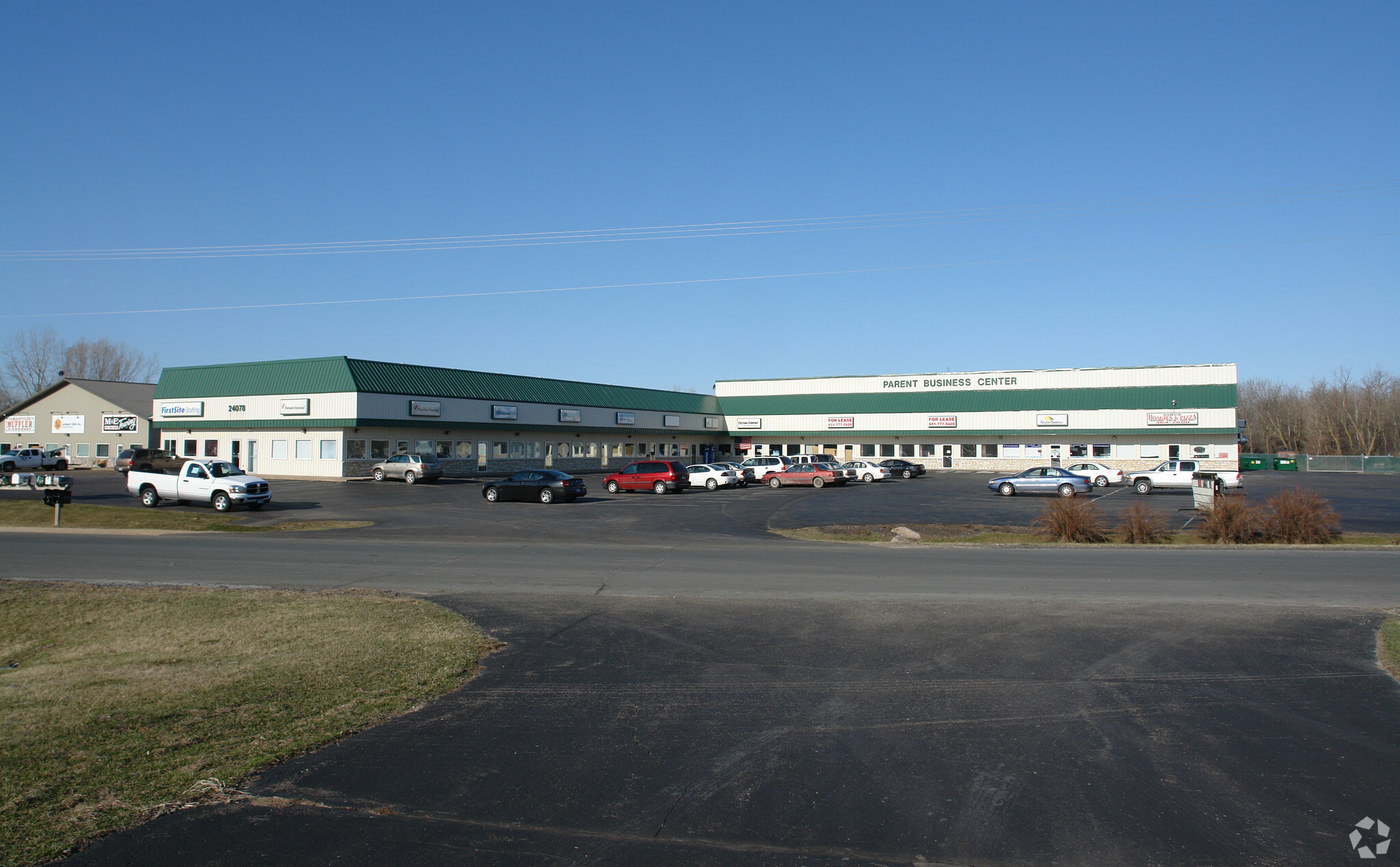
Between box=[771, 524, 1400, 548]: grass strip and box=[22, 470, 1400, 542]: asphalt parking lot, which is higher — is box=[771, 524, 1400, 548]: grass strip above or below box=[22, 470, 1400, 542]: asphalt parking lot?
below

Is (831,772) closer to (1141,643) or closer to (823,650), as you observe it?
(823,650)

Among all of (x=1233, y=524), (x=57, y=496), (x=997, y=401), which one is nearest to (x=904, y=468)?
(x=997, y=401)

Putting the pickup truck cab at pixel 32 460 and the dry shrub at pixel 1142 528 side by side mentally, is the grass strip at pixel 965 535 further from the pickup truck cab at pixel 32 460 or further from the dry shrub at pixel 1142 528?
the pickup truck cab at pixel 32 460

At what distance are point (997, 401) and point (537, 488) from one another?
43744 mm

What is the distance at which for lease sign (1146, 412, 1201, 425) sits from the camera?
6050cm

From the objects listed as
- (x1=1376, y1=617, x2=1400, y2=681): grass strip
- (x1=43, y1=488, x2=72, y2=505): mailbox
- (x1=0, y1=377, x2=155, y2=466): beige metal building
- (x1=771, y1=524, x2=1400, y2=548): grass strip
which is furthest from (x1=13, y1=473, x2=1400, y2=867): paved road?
(x1=0, y1=377, x2=155, y2=466): beige metal building

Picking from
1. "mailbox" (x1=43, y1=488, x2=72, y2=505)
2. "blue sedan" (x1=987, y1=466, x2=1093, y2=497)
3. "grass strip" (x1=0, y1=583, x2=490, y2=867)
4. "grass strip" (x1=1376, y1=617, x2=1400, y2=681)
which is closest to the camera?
"grass strip" (x1=0, y1=583, x2=490, y2=867)

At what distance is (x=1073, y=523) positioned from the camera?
22.7m

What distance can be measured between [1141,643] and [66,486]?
3052 cm

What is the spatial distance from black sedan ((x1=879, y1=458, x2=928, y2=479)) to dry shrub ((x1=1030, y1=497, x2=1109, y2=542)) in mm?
32521

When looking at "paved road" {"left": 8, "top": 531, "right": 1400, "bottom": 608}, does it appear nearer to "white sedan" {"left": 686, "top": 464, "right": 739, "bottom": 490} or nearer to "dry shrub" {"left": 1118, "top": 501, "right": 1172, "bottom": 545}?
"dry shrub" {"left": 1118, "top": 501, "right": 1172, "bottom": 545}

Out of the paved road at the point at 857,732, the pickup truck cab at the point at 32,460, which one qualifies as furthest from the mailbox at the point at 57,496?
the pickup truck cab at the point at 32,460

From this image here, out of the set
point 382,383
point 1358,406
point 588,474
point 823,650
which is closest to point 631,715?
point 823,650

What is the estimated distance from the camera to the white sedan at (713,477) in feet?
154
